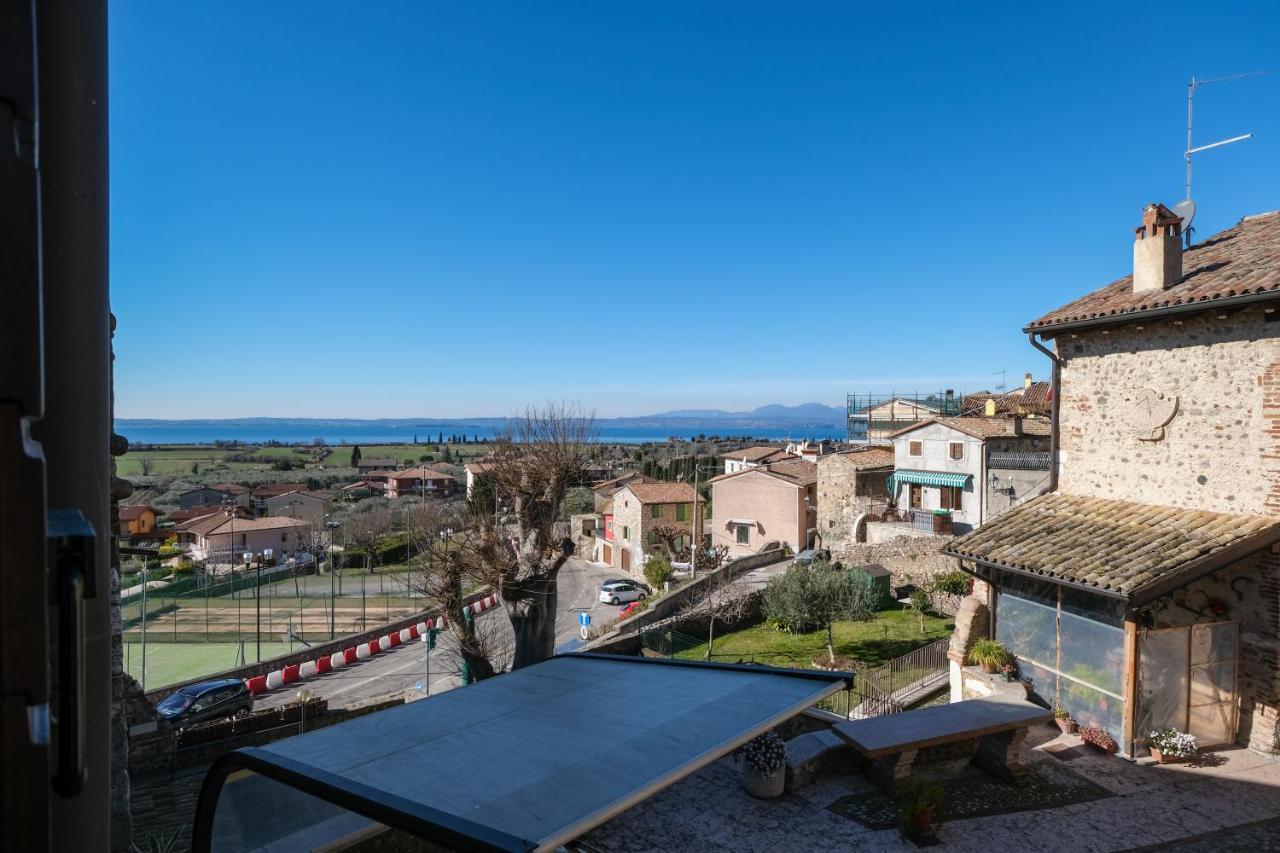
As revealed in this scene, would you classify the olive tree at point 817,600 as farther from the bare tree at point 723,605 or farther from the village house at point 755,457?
the village house at point 755,457

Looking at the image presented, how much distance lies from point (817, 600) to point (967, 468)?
13.2 m

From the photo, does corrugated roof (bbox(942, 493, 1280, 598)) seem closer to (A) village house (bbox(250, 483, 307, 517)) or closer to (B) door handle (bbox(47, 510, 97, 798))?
Answer: (B) door handle (bbox(47, 510, 97, 798))

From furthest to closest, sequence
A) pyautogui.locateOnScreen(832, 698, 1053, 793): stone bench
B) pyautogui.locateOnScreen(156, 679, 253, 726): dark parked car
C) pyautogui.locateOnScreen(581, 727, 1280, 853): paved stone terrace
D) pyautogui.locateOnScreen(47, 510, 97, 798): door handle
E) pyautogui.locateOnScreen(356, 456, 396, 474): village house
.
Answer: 1. pyautogui.locateOnScreen(356, 456, 396, 474): village house
2. pyautogui.locateOnScreen(156, 679, 253, 726): dark parked car
3. pyautogui.locateOnScreen(832, 698, 1053, 793): stone bench
4. pyautogui.locateOnScreen(581, 727, 1280, 853): paved stone terrace
5. pyautogui.locateOnScreen(47, 510, 97, 798): door handle

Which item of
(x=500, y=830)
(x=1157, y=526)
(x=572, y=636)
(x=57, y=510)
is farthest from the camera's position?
(x=572, y=636)

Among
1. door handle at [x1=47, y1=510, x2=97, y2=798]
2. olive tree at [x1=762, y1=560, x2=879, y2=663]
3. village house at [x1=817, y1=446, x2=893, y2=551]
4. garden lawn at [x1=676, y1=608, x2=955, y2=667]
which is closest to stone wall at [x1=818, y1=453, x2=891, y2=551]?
village house at [x1=817, y1=446, x2=893, y2=551]

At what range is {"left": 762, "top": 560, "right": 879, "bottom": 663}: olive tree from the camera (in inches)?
949

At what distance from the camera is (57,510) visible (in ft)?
4.51

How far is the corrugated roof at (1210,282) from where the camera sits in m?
10.1

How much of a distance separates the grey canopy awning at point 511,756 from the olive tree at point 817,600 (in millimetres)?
17473

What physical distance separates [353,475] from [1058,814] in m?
103

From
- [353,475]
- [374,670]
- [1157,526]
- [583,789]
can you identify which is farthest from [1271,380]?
[353,475]

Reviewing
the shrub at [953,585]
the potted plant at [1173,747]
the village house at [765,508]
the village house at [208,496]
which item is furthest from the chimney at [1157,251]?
the village house at [208,496]

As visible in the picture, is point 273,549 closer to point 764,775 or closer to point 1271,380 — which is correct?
point 764,775

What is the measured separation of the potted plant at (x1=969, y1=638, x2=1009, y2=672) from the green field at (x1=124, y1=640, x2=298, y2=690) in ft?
78.0
